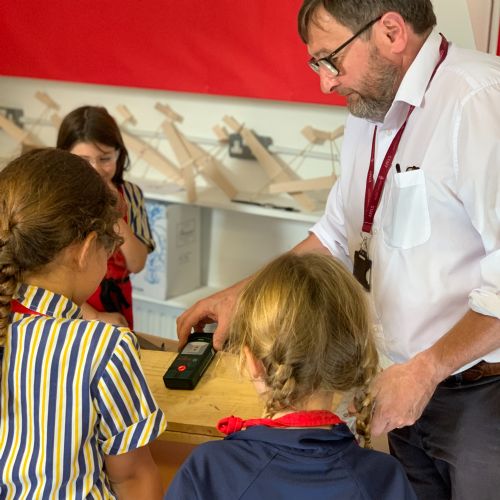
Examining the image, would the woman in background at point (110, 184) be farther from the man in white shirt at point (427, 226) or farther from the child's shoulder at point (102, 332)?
the child's shoulder at point (102, 332)

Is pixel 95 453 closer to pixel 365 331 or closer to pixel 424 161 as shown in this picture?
pixel 365 331

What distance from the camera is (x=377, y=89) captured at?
5.47 feet

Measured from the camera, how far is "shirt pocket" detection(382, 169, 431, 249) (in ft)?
5.04

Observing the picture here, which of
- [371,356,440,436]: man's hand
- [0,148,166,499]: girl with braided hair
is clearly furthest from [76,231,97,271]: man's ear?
[371,356,440,436]: man's hand

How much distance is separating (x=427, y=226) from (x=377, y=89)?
1.09ft

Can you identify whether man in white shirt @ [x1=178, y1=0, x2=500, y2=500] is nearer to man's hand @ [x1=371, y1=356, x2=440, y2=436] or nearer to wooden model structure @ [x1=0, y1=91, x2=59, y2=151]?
man's hand @ [x1=371, y1=356, x2=440, y2=436]

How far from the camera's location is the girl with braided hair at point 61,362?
1.19 meters

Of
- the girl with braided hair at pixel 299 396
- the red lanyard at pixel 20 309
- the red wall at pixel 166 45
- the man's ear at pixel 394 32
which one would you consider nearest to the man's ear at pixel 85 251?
the red lanyard at pixel 20 309

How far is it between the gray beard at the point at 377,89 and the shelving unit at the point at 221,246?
165 cm

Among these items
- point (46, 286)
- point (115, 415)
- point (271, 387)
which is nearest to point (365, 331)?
point (271, 387)

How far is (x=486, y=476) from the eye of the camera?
154 cm

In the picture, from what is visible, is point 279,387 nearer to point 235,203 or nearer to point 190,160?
point 235,203

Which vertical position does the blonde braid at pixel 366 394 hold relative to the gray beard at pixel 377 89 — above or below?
below

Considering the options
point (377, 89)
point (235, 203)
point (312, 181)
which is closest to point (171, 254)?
point (235, 203)
